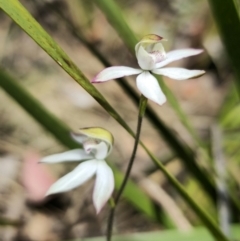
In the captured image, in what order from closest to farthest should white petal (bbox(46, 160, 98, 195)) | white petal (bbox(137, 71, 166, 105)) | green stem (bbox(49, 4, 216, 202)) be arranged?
white petal (bbox(137, 71, 166, 105)), white petal (bbox(46, 160, 98, 195)), green stem (bbox(49, 4, 216, 202))

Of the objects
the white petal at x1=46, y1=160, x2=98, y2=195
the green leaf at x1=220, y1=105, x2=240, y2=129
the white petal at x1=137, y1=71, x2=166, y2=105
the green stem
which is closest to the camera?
the white petal at x1=137, y1=71, x2=166, y2=105

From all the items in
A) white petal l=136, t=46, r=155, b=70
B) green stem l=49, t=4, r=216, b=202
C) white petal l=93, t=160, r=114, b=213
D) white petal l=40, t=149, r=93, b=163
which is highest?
green stem l=49, t=4, r=216, b=202

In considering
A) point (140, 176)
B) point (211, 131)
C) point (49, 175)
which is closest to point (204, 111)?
point (211, 131)

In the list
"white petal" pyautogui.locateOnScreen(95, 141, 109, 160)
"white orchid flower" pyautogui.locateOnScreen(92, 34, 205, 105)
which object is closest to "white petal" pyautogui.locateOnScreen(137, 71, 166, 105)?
"white orchid flower" pyautogui.locateOnScreen(92, 34, 205, 105)

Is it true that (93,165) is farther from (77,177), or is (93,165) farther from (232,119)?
(232,119)

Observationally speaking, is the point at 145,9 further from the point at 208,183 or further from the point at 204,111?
the point at 208,183

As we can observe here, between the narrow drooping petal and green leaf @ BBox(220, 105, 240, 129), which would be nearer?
the narrow drooping petal

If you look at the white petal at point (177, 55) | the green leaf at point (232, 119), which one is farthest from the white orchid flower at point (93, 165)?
the green leaf at point (232, 119)

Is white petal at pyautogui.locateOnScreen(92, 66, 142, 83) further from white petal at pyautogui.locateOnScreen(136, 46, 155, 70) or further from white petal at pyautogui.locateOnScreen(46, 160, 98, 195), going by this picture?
white petal at pyautogui.locateOnScreen(46, 160, 98, 195)

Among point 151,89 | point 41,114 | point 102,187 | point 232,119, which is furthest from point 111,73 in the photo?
point 232,119
